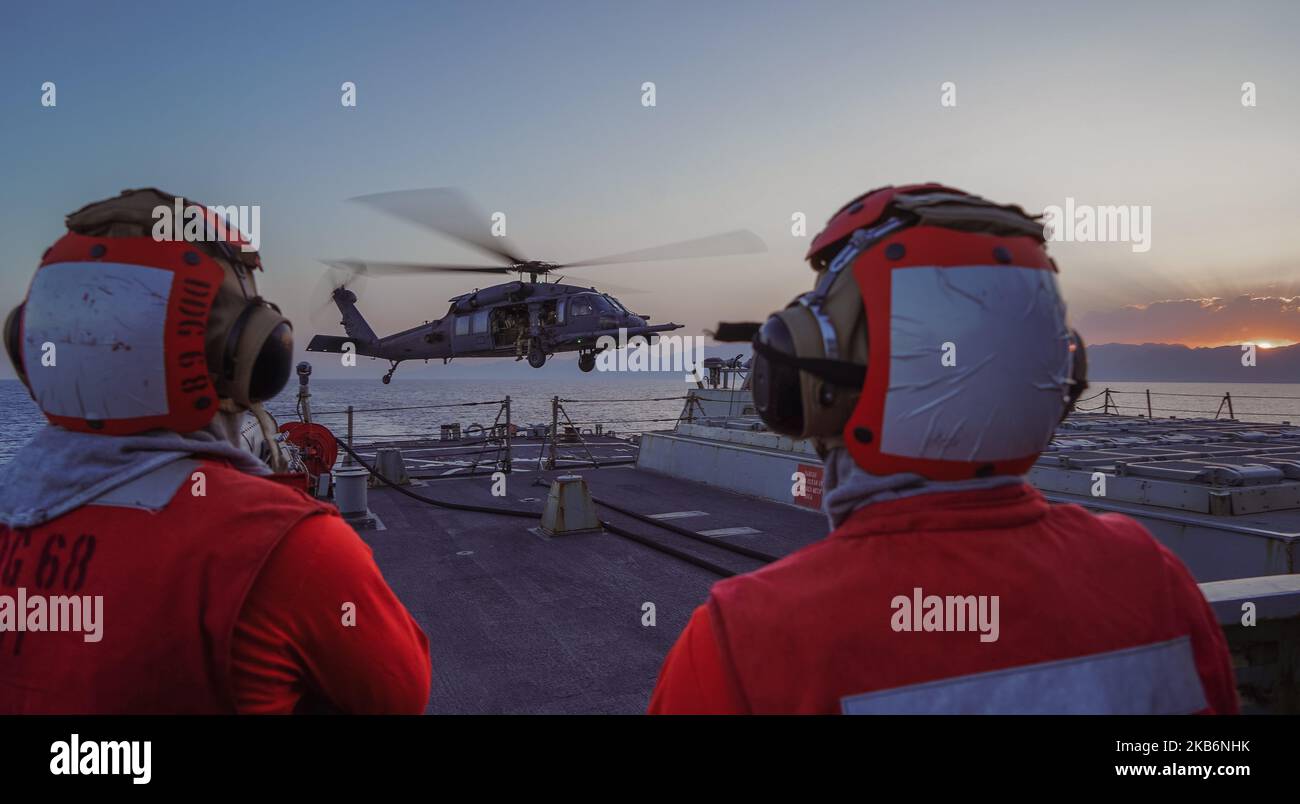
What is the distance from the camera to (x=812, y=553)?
1.39 meters

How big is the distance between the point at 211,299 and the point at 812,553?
1649 millimetres

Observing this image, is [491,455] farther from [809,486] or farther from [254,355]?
[254,355]

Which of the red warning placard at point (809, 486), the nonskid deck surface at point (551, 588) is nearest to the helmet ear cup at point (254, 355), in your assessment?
the nonskid deck surface at point (551, 588)

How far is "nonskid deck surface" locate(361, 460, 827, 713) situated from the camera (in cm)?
503

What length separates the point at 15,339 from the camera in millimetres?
1827

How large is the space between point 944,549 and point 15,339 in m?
2.34

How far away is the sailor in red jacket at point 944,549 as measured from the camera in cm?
124

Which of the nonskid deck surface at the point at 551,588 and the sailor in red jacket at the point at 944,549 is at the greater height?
the sailor in red jacket at the point at 944,549

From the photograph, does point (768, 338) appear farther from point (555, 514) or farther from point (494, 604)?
point (555, 514)

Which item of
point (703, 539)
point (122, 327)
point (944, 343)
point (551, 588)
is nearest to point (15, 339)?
point (122, 327)

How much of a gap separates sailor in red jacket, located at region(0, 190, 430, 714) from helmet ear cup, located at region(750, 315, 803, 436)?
1.10 meters

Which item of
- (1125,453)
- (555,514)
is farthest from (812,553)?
(1125,453)

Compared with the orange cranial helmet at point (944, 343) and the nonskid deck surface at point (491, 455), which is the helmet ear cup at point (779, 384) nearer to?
the orange cranial helmet at point (944, 343)

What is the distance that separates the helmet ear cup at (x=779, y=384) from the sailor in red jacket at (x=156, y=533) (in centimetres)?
110
